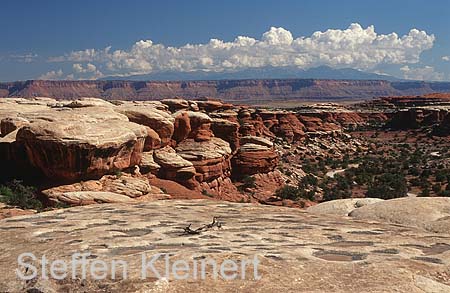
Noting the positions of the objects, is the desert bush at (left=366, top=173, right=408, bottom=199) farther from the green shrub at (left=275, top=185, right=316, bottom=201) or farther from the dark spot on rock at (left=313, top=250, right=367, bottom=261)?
the dark spot on rock at (left=313, top=250, right=367, bottom=261)

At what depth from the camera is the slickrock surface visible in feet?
17.4

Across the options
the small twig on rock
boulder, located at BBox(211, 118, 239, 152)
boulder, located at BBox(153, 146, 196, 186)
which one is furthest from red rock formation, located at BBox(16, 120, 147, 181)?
boulder, located at BBox(211, 118, 239, 152)

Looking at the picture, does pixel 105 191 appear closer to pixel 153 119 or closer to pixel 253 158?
pixel 153 119

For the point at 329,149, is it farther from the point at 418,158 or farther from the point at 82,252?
the point at 82,252

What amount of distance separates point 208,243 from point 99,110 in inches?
668

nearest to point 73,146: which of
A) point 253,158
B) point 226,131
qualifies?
point 226,131

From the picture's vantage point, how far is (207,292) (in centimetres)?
513

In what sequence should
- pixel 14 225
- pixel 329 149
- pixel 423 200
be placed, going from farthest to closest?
1. pixel 329 149
2. pixel 423 200
3. pixel 14 225

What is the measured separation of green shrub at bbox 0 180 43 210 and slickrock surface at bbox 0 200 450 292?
26.2ft

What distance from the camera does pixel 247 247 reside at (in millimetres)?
6812

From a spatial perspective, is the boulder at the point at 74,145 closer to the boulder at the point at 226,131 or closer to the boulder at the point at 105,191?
the boulder at the point at 105,191

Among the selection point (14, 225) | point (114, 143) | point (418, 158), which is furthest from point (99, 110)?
point (418, 158)

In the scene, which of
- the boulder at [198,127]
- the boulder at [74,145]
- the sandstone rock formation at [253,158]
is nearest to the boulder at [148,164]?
the boulder at [74,145]

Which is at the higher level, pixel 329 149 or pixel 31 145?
pixel 31 145
